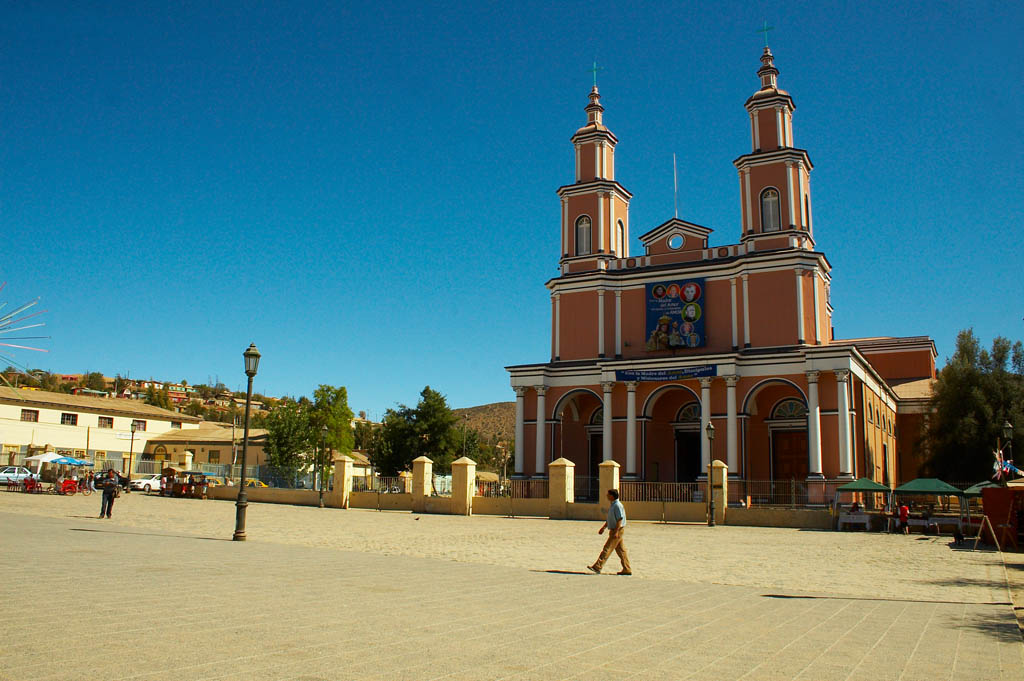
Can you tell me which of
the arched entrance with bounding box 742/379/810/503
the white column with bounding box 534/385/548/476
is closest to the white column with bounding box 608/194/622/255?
the white column with bounding box 534/385/548/476

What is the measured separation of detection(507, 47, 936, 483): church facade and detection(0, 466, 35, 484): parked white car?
26888mm

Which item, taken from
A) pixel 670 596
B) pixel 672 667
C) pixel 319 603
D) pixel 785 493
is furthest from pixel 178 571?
pixel 785 493

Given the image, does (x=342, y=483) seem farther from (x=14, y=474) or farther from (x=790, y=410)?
(x=14, y=474)

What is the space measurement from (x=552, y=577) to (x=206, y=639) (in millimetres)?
6524

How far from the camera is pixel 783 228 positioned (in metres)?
36.6

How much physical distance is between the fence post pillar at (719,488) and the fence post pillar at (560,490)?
5598 millimetres

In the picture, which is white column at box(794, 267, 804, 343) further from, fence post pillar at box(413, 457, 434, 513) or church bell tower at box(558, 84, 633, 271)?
fence post pillar at box(413, 457, 434, 513)

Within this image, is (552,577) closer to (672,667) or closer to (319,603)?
(319,603)

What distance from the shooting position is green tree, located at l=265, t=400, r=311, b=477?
55312 mm

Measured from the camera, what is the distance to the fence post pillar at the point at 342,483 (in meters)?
34.8

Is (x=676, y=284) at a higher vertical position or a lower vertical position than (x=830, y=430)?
higher

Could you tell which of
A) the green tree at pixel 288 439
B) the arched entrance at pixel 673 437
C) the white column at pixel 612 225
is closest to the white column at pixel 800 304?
the arched entrance at pixel 673 437

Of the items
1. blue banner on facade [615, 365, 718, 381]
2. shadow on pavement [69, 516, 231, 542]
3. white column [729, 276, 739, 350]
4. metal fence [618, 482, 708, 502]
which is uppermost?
white column [729, 276, 739, 350]

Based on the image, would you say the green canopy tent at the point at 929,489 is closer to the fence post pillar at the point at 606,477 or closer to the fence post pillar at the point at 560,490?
the fence post pillar at the point at 606,477
